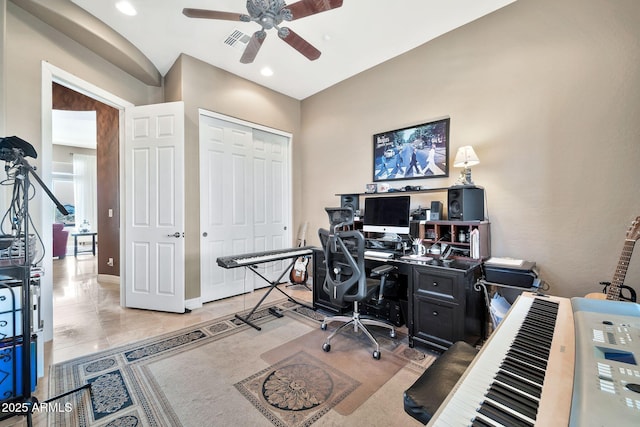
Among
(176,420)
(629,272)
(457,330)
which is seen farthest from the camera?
(457,330)

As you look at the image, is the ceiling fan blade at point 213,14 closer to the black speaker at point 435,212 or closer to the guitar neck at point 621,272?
the black speaker at point 435,212

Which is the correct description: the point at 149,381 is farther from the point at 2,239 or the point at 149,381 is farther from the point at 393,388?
the point at 393,388

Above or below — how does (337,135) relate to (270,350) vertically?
above

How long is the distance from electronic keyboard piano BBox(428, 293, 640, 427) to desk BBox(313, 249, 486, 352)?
1147 millimetres

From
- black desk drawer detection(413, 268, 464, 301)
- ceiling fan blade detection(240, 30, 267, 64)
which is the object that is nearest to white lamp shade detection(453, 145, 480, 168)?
black desk drawer detection(413, 268, 464, 301)

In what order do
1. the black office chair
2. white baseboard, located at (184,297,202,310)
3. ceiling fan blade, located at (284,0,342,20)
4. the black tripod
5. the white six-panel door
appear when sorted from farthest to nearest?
1. white baseboard, located at (184,297,202,310)
2. the white six-panel door
3. the black office chair
4. ceiling fan blade, located at (284,0,342,20)
5. the black tripod

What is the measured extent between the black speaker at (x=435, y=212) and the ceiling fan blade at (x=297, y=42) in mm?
1940

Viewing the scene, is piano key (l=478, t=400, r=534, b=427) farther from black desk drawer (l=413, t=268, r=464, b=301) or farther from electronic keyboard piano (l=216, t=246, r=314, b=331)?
electronic keyboard piano (l=216, t=246, r=314, b=331)

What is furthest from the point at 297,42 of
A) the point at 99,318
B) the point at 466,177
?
the point at 99,318

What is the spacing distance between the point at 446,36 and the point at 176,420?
4.11m

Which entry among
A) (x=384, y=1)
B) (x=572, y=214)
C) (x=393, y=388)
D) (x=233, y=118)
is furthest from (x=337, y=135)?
(x=393, y=388)

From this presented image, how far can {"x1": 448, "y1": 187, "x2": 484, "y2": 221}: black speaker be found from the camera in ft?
8.11

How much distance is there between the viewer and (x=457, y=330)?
2.14 metres

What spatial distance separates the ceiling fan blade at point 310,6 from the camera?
1.94 m
